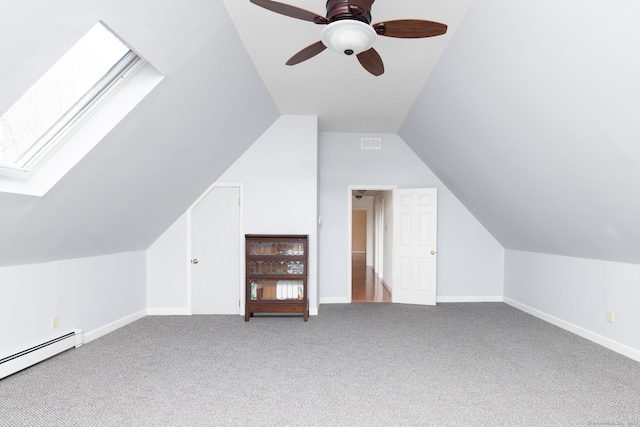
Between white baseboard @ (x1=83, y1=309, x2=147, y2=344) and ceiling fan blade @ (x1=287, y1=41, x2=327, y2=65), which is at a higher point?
ceiling fan blade @ (x1=287, y1=41, x2=327, y2=65)

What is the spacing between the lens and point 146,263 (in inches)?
211

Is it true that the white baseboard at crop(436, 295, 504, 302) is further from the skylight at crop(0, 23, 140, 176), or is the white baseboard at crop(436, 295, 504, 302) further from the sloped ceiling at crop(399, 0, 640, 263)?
the skylight at crop(0, 23, 140, 176)

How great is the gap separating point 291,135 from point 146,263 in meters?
2.92

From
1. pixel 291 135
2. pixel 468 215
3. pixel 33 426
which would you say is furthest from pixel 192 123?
pixel 468 215

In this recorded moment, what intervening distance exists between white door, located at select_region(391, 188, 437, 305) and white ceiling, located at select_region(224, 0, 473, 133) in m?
1.40

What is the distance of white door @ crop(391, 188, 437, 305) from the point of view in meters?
6.13

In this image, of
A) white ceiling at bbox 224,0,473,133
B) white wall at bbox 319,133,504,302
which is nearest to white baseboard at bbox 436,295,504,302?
Result: white wall at bbox 319,133,504,302

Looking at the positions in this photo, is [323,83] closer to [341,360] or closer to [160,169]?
[160,169]

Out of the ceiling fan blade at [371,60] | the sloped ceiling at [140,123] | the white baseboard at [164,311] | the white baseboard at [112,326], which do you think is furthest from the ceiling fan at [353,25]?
the white baseboard at [164,311]

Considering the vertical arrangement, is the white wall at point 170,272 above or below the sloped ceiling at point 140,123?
below

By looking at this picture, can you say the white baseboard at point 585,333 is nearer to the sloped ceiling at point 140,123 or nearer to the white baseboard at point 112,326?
the sloped ceiling at point 140,123

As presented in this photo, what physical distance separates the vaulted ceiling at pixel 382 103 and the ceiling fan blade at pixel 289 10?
595mm

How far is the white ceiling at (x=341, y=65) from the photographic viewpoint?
2.90 meters

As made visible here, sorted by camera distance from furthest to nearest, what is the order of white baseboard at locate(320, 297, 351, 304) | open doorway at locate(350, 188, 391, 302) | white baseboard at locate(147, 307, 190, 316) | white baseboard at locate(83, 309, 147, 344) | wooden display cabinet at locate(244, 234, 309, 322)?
open doorway at locate(350, 188, 391, 302) < white baseboard at locate(320, 297, 351, 304) < white baseboard at locate(147, 307, 190, 316) < wooden display cabinet at locate(244, 234, 309, 322) < white baseboard at locate(83, 309, 147, 344)
